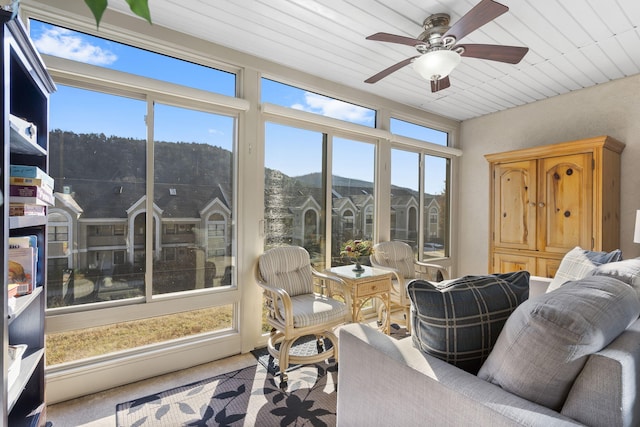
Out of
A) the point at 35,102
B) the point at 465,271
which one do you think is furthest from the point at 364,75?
the point at 465,271

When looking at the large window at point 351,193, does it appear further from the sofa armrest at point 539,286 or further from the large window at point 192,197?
the sofa armrest at point 539,286

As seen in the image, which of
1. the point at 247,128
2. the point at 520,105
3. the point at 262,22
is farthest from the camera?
the point at 520,105

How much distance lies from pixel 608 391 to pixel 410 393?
0.53 meters

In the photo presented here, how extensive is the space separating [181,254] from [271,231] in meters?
0.82

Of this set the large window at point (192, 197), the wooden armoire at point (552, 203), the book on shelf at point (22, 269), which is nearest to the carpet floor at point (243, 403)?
the large window at point (192, 197)

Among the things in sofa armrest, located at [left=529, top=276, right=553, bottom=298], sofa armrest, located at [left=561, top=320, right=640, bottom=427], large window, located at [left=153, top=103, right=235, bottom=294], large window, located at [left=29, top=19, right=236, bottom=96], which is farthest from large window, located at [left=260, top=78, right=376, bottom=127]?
sofa armrest, located at [left=561, top=320, right=640, bottom=427]

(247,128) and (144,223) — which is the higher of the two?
(247,128)

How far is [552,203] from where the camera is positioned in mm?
3195

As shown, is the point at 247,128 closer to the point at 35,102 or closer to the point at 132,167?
the point at 132,167

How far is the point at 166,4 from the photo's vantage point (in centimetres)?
210

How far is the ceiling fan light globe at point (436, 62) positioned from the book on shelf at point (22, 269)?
2.33 m

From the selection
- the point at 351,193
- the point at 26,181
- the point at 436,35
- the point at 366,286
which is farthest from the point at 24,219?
the point at 351,193

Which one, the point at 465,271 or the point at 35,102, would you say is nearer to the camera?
the point at 35,102

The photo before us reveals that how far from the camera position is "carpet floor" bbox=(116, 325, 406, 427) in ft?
6.13
